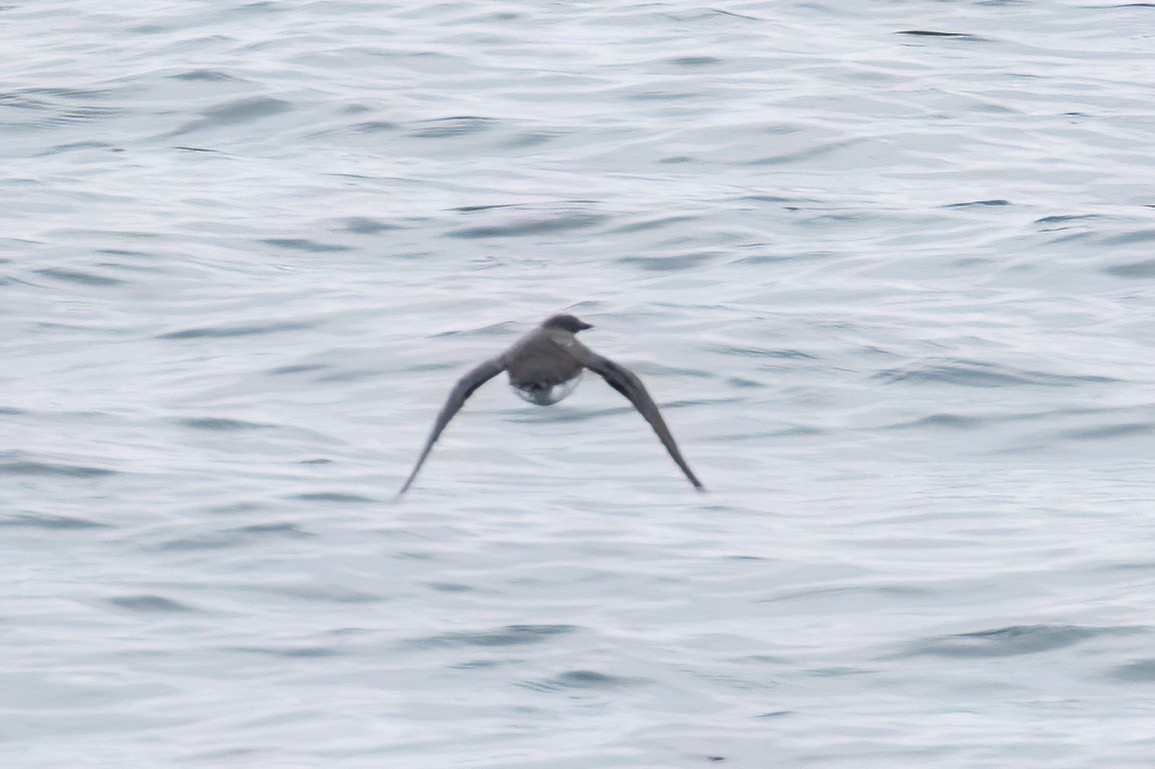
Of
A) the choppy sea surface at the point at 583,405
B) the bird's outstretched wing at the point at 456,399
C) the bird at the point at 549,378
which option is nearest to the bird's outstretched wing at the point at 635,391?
the bird at the point at 549,378

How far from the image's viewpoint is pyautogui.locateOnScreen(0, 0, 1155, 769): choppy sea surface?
889 cm

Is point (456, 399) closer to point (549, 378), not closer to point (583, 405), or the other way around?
point (549, 378)

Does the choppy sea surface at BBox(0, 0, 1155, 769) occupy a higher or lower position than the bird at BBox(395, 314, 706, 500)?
lower

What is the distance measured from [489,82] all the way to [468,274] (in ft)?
17.5

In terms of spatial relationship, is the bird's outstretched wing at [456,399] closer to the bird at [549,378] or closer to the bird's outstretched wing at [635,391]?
the bird at [549,378]

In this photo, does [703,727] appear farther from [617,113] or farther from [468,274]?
[617,113]

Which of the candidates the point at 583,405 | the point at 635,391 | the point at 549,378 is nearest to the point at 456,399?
the point at 549,378

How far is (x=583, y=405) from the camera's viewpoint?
12.7 metres

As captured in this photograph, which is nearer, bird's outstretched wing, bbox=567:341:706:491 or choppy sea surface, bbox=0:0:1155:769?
bird's outstretched wing, bbox=567:341:706:491

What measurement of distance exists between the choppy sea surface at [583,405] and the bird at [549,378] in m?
1.31

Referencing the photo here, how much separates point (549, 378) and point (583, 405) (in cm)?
465

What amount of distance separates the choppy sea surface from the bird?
1.31 meters

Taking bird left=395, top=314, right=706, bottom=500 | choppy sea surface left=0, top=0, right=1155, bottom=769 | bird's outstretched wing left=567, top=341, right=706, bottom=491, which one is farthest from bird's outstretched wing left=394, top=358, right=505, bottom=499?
choppy sea surface left=0, top=0, right=1155, bottom=769

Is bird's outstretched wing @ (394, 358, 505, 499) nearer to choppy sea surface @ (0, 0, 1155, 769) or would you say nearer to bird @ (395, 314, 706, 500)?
bird @ (395, 314, 706, 500)
